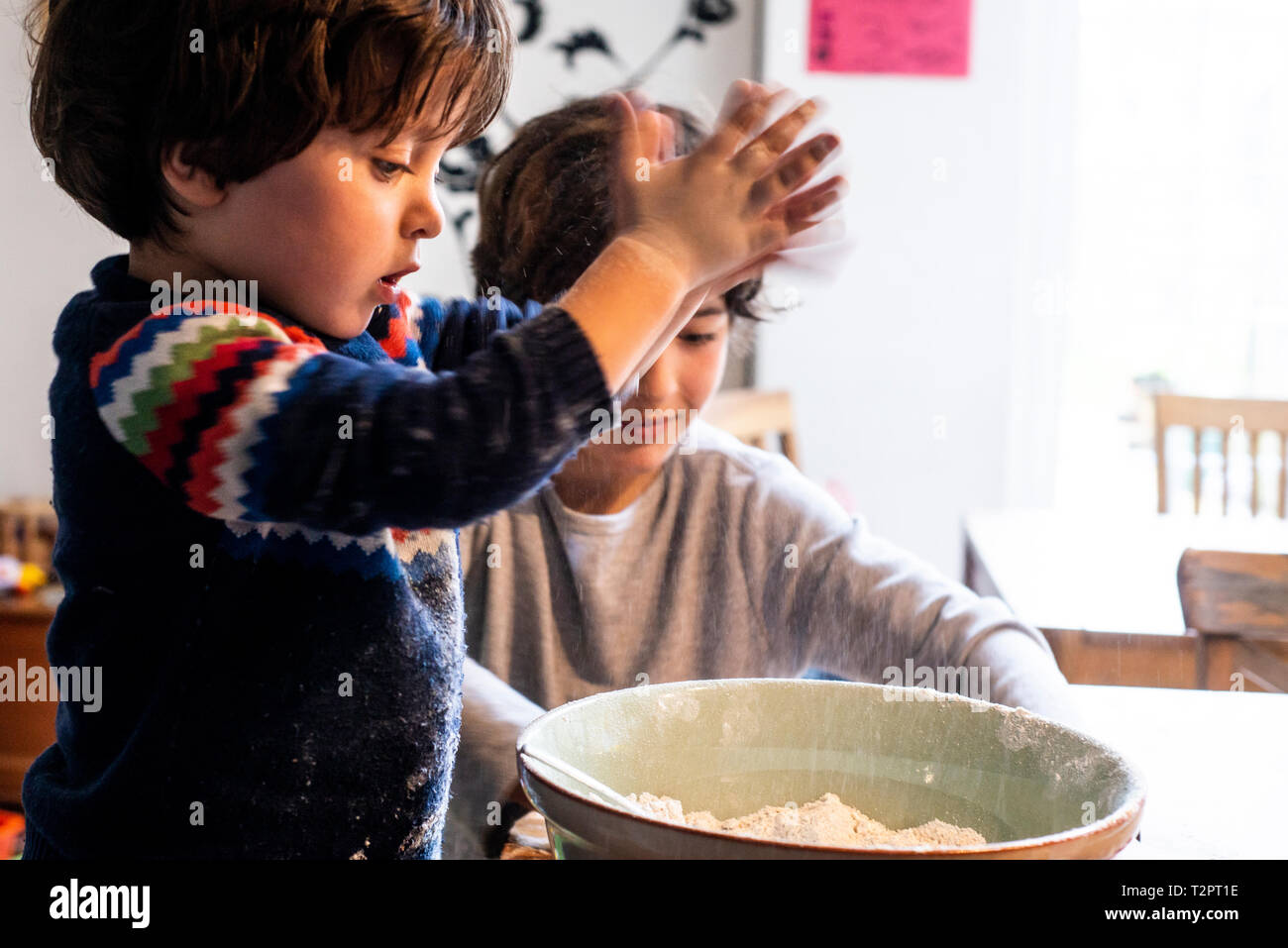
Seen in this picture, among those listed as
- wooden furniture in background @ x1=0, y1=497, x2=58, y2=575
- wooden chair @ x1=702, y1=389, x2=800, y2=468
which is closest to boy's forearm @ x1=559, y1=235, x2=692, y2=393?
wooden furniture in background @ x1=0, y1=497, x2=58, y2=575

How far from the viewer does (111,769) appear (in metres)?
0.46

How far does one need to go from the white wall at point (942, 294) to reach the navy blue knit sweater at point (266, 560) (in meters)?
1.52

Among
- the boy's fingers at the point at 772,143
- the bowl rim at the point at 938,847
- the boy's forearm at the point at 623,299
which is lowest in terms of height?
the bowl rim at the point at 938,847

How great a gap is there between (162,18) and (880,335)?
5.39ft

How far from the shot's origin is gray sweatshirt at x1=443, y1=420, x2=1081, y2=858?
67 cm

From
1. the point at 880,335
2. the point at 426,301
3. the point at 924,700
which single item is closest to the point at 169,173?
the point at 426,301

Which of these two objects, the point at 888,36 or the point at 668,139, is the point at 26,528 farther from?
the point at 888,36

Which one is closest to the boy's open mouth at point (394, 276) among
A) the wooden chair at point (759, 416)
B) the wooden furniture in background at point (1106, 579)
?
the wooden furniture in background at point (1106, 579)

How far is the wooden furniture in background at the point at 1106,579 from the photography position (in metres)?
0.70

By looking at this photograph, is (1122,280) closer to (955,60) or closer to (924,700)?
(955,60)

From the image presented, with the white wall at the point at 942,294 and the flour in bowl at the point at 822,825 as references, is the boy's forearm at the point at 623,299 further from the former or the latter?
the white wall at the point at 942,294

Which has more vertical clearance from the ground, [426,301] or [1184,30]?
[1184,30]

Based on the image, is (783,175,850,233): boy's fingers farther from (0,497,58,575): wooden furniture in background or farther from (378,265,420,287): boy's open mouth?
(0,497,58,575): wooden furniture in background

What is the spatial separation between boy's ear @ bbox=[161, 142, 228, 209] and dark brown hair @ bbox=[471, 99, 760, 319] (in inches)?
5.1
